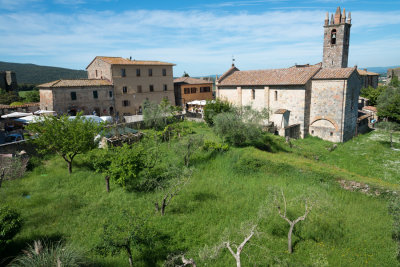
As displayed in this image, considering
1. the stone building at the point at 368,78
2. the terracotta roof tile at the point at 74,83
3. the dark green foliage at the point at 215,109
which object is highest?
the stone building at the point at 368,78

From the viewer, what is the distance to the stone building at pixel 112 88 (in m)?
34.0

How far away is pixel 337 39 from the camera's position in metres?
34.5

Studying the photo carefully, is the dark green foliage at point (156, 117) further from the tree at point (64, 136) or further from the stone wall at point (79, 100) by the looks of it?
the tree at point (64, 136)

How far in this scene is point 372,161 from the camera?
78.4 feet

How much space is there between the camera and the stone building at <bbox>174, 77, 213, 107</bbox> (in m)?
48.1

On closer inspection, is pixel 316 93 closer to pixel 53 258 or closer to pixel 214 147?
pixel 214 147

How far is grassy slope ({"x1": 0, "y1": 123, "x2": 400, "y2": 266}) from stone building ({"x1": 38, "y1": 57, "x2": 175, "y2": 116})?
53.1 ft

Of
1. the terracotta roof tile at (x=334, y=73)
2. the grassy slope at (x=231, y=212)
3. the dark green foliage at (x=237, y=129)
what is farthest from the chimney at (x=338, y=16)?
the grassy slope at (x=231, y=212)

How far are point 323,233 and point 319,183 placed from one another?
5670 millimetres

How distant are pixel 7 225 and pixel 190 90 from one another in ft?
136

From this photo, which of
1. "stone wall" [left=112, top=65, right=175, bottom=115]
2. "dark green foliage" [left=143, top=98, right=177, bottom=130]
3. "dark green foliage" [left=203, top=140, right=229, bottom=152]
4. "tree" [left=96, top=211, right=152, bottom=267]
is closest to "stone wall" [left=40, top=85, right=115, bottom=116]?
"stone wall" [left=112, top=65, right=175, bottom=115]

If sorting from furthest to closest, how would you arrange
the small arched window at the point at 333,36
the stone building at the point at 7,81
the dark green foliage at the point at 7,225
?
the stone building at the point at 7,81 < the small arched window at the point at 333,36 < the dark green foliage at the point at 7,225

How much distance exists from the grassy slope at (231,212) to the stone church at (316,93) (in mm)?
10570

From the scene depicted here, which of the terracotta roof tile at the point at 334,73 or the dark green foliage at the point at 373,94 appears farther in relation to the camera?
the dark green foliage at the point at 373,94
